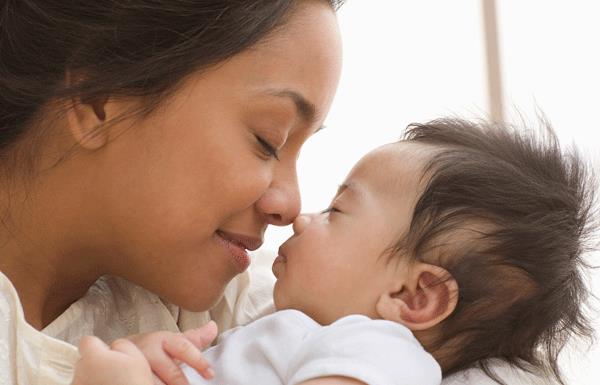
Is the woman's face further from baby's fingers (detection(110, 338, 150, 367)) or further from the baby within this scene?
baby's fingers (detection(110, 338, 150, 367))

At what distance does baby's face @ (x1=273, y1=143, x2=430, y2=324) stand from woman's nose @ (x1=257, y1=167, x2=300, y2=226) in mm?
21

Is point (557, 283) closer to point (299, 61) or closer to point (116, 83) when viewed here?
point (299, 61)

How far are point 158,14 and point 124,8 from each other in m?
0.04

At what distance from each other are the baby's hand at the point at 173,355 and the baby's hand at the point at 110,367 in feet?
0.15

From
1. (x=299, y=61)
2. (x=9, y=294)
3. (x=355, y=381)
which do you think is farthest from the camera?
(x=299, y=61)

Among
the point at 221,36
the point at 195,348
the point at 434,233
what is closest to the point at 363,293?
the point at 434,233

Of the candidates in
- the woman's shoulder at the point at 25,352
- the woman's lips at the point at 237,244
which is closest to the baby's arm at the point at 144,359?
the woman's shoulder at the point at 25,352

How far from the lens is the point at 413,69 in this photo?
3096 mm

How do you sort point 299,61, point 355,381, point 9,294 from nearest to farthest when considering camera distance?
point 355,381 → point 9,294 → point 299,61

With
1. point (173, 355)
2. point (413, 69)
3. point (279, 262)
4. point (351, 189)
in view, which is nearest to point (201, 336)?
point (173, 355)

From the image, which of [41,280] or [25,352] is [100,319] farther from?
[25,352]

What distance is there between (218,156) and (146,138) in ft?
0.32

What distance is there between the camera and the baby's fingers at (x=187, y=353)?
47.0 inches

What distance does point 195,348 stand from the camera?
1.21m
